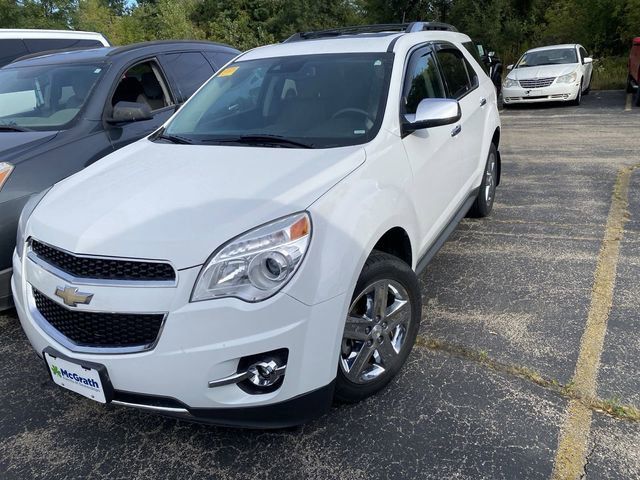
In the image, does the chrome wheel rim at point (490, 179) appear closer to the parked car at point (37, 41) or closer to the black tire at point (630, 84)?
the parked car at point (37, 41)

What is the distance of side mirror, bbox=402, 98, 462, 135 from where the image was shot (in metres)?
2.81

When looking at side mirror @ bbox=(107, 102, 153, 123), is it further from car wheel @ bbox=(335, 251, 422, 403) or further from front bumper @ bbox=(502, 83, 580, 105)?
front bumper @ bbox=(502, 83, 580, 105)

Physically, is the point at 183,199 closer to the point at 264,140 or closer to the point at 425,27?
the point at 264,140

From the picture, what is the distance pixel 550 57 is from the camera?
45.0 feet

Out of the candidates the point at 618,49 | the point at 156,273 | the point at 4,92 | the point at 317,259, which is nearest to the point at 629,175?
the point at 317,259

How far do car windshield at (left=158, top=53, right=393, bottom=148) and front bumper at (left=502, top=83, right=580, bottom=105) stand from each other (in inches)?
433

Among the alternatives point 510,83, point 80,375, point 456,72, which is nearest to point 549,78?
point 510,83

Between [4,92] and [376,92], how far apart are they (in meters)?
3.59

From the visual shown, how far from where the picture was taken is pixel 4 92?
4.64 m

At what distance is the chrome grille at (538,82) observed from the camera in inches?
497

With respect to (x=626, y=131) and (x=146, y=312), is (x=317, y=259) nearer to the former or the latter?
(x=146, y=312)

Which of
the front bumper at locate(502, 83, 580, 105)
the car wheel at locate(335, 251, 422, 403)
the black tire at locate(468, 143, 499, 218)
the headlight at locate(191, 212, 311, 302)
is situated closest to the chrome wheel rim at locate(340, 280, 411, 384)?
the car wheel at locate(335, 251, 422, 403)

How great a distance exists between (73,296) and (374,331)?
1301 millimetres

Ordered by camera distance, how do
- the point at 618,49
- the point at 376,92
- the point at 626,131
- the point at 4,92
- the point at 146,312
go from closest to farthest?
the point at 146,312 → the point at 376,92 → the point at 4,92 → the point at 626,131 → the point at 618,49
